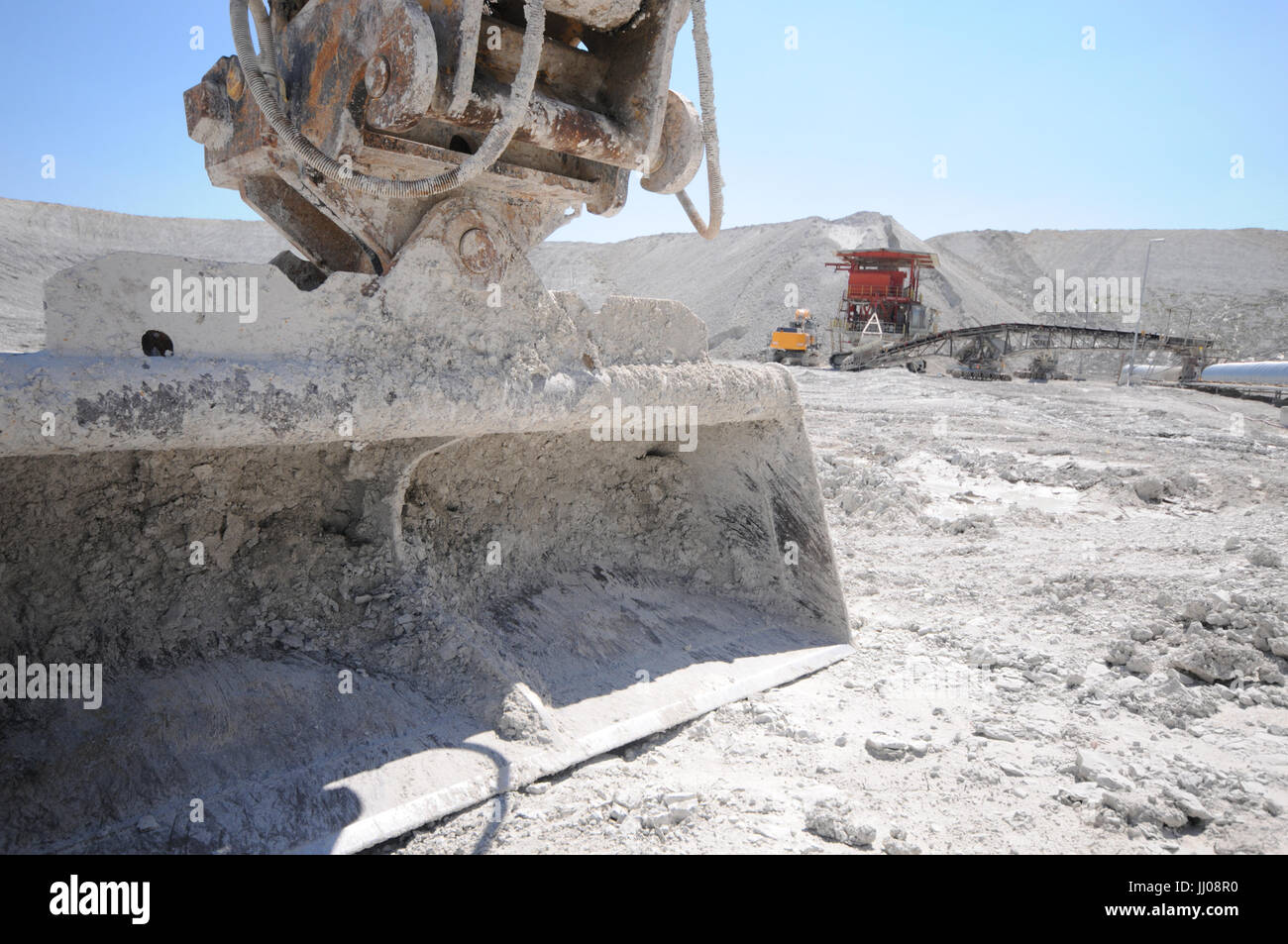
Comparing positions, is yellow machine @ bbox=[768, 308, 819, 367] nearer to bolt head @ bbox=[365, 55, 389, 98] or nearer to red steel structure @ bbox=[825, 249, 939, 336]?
red steel structure @ bbox=[825, 249, 939, 336]

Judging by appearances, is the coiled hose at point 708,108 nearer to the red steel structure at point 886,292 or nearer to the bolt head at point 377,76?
the bolt head at point 377,76

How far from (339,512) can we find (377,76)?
141 centimetres

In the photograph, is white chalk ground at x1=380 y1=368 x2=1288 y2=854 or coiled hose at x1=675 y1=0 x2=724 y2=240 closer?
white chalk ground at x1=380 y1=368 x2=1288 y2=854

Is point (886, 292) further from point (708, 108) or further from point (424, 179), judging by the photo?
point (424, 179)

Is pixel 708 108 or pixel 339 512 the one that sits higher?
pixel 708 108

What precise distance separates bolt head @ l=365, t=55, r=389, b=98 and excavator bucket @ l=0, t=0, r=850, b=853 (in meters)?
0.01

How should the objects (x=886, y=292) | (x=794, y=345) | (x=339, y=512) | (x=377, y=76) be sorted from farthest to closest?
(x=886, y=292)
(x=794, y=345)
(x=339, y=512)
(x=377, y=76)

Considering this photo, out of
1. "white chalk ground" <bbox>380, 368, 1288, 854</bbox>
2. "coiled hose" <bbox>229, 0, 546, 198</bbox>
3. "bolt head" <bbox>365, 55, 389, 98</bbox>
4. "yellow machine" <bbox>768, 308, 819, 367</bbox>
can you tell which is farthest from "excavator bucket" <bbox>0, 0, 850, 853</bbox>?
"yellow machine" <bbox>768, 308, 819, 367</bbox>

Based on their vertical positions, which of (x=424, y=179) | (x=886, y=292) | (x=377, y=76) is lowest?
(x=424, y=179)

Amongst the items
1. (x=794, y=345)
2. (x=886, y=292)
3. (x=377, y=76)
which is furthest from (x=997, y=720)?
(x=886, y=292)

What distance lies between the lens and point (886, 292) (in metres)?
27.6

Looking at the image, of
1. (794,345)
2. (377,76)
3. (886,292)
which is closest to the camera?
(377,76)

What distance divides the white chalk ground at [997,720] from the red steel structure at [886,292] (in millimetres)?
20751

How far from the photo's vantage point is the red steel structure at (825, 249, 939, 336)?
85.9 feet
